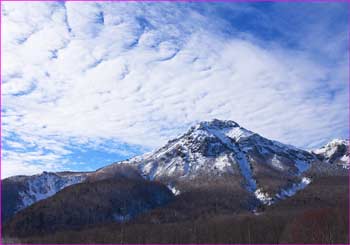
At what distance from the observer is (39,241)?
180000mm

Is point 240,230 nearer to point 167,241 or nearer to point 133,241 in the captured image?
point 167,241

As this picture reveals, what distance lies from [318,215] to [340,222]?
6.49 m

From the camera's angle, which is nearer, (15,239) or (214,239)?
(214,239)

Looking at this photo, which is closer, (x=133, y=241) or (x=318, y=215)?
(x=318, y=215)

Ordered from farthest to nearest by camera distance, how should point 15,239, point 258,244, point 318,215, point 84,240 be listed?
point 15,239 → point 84,240 → point 258,244 → point 318,215

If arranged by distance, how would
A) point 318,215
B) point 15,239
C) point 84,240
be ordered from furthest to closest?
point 15,239, point 84,240, point 318,215

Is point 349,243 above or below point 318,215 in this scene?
below

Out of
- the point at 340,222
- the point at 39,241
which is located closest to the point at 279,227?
the point at 340,222

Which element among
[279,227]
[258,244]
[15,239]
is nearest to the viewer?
[258,244]

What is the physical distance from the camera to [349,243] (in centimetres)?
9331

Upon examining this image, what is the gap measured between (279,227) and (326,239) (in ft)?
212

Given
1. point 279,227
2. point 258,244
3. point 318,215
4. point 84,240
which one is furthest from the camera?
point 84,240

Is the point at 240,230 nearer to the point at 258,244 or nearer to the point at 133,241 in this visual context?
the point at 258,244

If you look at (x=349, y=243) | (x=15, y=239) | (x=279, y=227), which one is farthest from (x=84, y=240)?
(x=349, y=243)
